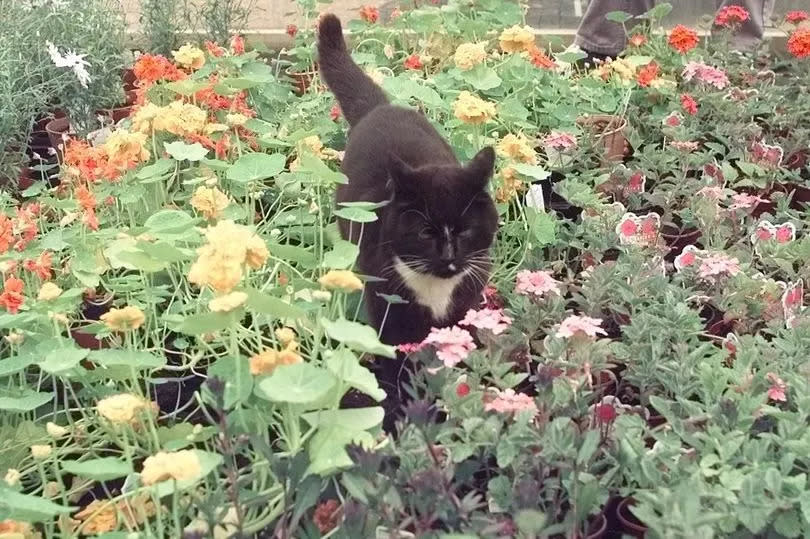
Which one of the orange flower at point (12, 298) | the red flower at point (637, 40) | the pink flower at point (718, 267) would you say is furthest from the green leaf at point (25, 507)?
the red flower at point (637, 40)

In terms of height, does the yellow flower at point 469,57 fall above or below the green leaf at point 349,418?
above

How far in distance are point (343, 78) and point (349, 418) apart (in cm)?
152

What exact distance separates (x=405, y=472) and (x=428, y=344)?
0.26 m

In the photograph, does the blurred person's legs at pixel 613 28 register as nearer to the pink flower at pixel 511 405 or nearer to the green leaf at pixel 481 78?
the green leaf at pixel 481 78

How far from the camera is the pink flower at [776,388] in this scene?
1386mm

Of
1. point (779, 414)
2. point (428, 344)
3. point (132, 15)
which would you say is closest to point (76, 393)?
point (428, 344)

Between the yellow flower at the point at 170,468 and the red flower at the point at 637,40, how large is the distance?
2.72m

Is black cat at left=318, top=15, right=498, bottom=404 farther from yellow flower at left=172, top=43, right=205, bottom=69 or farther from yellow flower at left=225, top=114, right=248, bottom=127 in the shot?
yellow flower at left=172, top=43, right=205, bottom=69

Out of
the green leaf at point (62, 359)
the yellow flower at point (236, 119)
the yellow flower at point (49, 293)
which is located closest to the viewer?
the green leaf at point (62, 359)

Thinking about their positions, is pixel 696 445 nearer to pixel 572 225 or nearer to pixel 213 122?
pixel 572 225

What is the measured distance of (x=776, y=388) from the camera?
4.62 feet

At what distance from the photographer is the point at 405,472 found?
3.88 ft

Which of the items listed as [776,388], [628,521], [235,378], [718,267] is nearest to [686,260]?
[718,267]

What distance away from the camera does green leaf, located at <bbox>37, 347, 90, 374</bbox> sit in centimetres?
134
